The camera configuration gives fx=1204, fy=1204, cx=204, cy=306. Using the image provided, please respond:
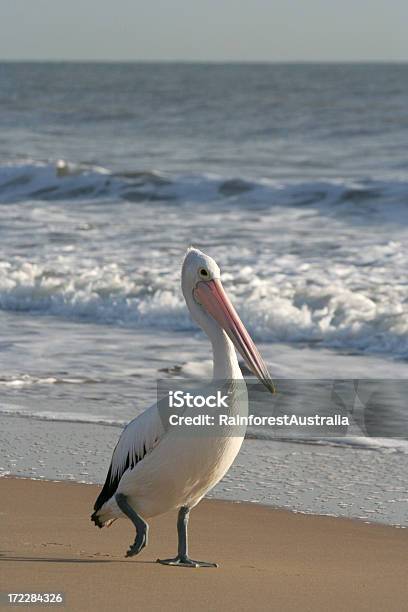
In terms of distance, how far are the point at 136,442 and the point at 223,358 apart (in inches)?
16.1

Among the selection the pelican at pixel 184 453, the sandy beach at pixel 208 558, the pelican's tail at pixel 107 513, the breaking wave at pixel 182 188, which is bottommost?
the sandy beach at pixel 208 558

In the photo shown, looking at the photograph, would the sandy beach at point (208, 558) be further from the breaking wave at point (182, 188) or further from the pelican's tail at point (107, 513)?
the breaking wave at point (182, 188)

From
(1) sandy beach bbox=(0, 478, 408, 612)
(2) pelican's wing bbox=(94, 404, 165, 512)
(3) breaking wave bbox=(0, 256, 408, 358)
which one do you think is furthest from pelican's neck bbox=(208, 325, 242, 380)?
(3) breaking wave bbox=(0, 256, 408, 358)

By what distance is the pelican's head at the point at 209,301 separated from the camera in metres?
4.18

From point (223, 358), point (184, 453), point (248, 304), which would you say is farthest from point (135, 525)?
point (248, 304)

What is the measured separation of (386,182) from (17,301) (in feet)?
30.8

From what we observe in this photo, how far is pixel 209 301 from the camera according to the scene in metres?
4.27

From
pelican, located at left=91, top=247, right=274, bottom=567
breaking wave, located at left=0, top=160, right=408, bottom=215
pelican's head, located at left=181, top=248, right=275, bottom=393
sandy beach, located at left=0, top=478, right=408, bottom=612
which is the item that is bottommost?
sandy beach, located at left=0, top=478, right=408, bottom=612

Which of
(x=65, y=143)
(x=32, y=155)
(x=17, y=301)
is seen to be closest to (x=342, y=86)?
(x=65, y=143)

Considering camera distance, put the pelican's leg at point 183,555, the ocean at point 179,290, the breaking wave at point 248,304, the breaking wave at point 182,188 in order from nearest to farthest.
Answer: the pelican's leg at point 183,555 → the ocean at point 179,290 → the breaking wave at point 248,304 → the breaking wave at point 182,188

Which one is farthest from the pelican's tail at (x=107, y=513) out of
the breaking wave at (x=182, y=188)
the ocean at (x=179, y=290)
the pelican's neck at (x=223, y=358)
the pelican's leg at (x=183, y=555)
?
the breaking wave at (x=182, y=188)

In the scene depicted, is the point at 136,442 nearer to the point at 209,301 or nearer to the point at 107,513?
the point at 107,513

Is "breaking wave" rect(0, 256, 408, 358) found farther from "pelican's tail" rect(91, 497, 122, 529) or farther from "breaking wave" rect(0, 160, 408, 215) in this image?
"breaking wave" rect(0, 160, 408, 215)

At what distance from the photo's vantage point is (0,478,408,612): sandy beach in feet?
12.1
